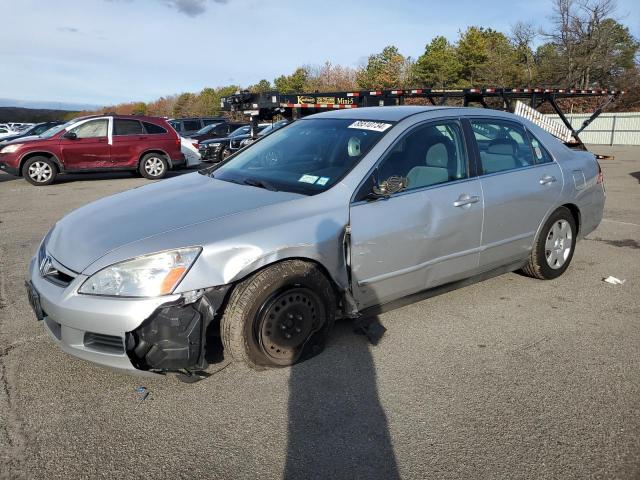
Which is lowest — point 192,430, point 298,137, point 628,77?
point 192,430

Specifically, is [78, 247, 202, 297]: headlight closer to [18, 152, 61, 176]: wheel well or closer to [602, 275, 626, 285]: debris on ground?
[602, 275, 626, 285]: debris on ground

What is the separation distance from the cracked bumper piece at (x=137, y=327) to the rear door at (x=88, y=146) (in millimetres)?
11165

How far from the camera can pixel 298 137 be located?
14.0ft

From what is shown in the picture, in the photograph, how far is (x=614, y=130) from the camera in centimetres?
2878

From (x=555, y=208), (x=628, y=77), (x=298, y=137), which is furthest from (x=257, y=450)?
(x=628, y=77)

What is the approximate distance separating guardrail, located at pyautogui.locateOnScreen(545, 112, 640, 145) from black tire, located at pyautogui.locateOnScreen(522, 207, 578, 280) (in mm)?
25447

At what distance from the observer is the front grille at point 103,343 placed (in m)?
2.80

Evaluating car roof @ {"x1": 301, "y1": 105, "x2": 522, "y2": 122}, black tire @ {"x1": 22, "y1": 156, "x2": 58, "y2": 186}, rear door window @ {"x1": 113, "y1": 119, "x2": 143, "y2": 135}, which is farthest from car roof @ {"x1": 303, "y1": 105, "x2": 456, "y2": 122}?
black tire @ {"x1": 22, "y1": 156, "x2": 58, "y2": 186}

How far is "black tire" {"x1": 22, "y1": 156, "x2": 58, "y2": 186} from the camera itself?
12680mm

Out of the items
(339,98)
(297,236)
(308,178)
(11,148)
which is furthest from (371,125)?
(339,98)

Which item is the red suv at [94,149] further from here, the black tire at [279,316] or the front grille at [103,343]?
the black tire at [279,316]

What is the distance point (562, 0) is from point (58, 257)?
167 ft

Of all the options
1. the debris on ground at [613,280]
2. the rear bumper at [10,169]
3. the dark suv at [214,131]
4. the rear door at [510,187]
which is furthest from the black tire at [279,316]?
the dark suv at [214,131]

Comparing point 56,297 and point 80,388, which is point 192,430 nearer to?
point 80,388
